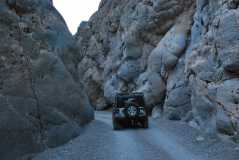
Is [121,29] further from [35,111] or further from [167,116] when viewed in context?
[35,111]

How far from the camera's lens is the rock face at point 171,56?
16.9 meters

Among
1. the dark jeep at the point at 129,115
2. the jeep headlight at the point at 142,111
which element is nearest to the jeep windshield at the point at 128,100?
the dark jeep at the point at 129,115

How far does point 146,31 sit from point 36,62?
22.0 metres

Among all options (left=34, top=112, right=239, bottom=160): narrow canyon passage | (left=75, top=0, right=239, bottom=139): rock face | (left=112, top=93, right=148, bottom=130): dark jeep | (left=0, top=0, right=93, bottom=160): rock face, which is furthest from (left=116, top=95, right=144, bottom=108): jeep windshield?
(left=34, top=112, right=239, bottom=160): narrow canyon passage

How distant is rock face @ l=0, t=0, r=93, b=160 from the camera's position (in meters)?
14.8

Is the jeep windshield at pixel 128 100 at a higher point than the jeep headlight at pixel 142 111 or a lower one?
higher

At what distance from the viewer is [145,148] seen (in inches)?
613

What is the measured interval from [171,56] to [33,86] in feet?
53.7

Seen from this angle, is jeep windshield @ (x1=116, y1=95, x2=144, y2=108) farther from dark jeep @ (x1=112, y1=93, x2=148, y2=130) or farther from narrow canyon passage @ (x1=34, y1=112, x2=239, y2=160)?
narrow canyon passage @ (x1=34, y1=112, x2=239, y2=160)

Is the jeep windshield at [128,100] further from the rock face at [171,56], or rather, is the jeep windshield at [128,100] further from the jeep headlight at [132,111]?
the rock face at [171,56]

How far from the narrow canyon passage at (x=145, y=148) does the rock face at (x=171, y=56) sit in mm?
1319

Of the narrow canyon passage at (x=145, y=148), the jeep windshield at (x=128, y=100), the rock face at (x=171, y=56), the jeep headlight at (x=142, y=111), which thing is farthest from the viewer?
the jeep windshield at (x=128, y=100)

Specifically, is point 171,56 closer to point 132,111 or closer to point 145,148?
point 132,111

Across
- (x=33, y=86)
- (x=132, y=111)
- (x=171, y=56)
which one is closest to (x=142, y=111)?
(x=132, y=111)
